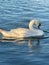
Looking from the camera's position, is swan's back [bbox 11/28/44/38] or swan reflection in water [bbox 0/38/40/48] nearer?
swan reflection in water [bbox 0/38/40/48]

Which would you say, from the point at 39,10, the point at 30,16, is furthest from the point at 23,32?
the point at 39,10

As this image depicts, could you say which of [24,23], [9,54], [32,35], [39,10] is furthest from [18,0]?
[9,54]

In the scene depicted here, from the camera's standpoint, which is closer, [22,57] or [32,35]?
[22,57]

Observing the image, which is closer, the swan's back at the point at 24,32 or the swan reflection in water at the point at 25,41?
the swan reflection in water at the point at 25,41

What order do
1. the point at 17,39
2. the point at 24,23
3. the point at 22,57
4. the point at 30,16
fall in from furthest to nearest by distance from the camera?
the point at 30,16 < the point at 24,23 < the point at 17,39 < the point at 22,57

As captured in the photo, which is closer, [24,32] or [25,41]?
[25,41]

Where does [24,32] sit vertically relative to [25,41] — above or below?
above

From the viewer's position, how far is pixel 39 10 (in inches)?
974

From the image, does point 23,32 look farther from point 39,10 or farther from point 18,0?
point 18,0

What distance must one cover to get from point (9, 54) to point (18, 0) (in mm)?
20531

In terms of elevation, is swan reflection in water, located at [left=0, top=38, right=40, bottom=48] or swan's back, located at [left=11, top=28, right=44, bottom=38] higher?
swan's back, located at [left=11, top=28, right=44, bottom=38]

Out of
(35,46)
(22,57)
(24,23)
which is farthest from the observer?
(24,23)

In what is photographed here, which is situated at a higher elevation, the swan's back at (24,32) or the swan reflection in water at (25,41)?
the swan's back at (24,32)

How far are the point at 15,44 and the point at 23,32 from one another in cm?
146
